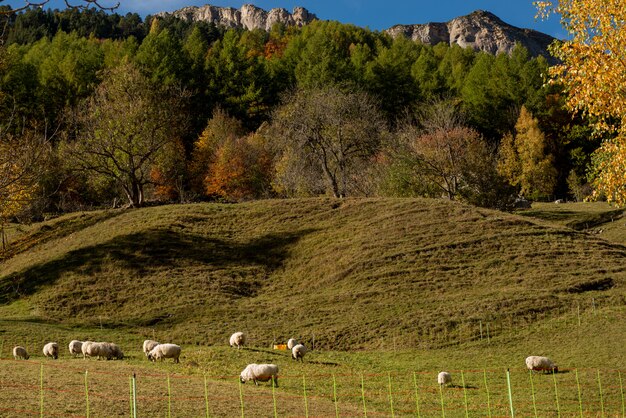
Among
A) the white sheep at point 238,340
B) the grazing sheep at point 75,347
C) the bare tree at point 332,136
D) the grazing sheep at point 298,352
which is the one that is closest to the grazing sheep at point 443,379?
the grazing sheep at point 298,352

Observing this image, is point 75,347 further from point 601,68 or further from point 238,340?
point 601,68

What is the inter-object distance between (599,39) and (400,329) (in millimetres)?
21690

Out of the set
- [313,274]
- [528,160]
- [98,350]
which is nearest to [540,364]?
[98,350]

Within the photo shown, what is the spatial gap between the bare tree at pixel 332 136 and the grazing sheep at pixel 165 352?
141 ft

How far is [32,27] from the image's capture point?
574ft

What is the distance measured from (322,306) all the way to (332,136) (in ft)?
112

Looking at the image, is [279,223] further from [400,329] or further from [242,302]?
[400,329]

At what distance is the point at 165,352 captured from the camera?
85.7 feet

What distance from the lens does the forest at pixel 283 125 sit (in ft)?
207

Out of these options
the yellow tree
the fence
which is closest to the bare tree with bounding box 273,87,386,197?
the fence

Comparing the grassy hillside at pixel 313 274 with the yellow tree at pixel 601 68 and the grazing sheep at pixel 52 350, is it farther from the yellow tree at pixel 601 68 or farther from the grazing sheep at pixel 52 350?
the yellow tree at pixel 601 68

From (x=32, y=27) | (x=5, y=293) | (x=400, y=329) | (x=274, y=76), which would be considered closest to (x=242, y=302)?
(x=400, y=329)

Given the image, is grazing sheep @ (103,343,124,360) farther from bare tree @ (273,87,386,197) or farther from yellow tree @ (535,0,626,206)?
bare tree @ (273,87,386,197)

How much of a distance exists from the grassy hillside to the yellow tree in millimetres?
18510
